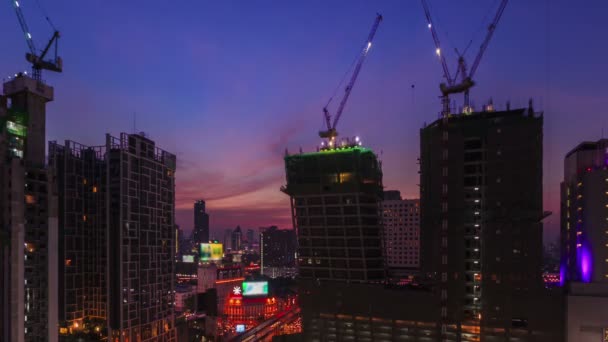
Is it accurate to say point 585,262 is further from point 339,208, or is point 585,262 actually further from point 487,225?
point 339,208

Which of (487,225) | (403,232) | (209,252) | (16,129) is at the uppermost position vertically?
(16,129)

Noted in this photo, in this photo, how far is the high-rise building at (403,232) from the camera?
129000 mm

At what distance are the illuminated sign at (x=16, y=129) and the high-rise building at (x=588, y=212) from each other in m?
70.6

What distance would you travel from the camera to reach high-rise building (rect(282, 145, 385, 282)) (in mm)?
59344

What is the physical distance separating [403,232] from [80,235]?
299ft

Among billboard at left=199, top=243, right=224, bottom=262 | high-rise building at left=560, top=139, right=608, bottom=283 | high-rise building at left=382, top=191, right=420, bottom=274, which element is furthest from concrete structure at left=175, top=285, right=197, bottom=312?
high-rise building at left=560, top=139, right=608, bottom=283

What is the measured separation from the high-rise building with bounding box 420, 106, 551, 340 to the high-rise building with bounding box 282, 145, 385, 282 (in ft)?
31.7

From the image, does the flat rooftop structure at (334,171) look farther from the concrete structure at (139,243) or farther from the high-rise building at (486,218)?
the concrete structure at (139,243)

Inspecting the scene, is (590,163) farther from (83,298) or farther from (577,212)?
(83,298)

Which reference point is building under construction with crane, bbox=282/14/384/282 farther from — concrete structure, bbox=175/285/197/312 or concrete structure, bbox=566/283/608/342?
concrete structure, bbox=175/285/197/312

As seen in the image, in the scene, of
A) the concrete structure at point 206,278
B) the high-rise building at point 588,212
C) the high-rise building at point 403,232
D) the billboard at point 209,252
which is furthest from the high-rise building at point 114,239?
the billboard at point 209,252

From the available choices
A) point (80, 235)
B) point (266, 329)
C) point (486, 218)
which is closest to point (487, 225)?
point (486, 218)

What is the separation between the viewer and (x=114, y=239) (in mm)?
63812

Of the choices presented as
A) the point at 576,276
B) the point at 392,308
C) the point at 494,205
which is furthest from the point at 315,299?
the point at 576,276
